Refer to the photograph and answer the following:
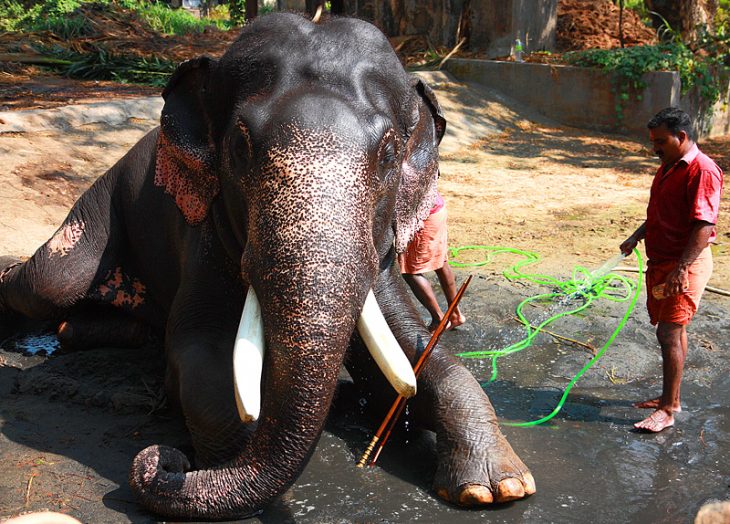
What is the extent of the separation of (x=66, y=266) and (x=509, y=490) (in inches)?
120

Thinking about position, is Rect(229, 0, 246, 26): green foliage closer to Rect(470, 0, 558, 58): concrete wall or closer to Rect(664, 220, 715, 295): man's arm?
Rect(470, 0, 558, 58): concrete wall

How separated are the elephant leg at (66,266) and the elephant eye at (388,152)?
2580 mm

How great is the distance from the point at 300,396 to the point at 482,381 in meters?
2.24

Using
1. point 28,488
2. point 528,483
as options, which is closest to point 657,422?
point 528,483

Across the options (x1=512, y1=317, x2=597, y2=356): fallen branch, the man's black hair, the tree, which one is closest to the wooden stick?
the man's black hair

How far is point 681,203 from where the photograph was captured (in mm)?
4172

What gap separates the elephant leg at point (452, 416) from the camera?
3420 mm

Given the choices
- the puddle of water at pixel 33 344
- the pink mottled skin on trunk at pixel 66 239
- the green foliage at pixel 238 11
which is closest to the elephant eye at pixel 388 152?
the pink mottled skin on trunk at pixel 66 239

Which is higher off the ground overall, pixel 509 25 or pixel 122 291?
pixel 509 25

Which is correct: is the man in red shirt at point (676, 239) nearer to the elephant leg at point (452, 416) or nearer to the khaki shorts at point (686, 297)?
the khaki shorts at point (686, 297)

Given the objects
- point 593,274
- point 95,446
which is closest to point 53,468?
point 95,446

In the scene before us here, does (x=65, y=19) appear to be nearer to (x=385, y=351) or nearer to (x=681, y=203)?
(x=681, y=203)

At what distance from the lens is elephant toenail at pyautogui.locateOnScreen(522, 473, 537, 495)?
3457mm

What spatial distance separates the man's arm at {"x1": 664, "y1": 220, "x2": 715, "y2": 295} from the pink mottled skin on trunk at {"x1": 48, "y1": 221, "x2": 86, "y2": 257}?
134 inches
